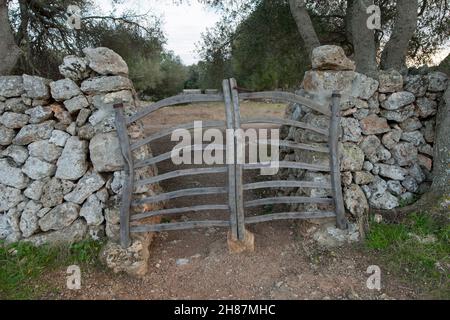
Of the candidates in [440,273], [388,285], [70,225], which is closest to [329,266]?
[388,285]

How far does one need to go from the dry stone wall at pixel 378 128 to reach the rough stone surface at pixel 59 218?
121 inches

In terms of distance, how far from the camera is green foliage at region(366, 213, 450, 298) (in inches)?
137

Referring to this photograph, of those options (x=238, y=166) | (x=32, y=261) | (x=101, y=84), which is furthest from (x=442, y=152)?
(x=32, y=261)

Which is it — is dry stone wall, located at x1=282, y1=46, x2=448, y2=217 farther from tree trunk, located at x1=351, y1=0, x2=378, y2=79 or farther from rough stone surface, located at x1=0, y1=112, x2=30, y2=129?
rough stone surface, located at x1=0, y1=112, x2=30, y2=129

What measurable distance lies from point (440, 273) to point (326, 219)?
1318 mm

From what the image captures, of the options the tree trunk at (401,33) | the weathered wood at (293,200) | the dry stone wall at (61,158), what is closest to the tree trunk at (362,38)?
the tree trunk at (401,33)

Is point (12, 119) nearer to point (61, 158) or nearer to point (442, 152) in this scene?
point (61, 158)

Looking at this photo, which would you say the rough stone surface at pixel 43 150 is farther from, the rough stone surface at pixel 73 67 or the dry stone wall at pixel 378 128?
the dry stone wall at pixel 378 128

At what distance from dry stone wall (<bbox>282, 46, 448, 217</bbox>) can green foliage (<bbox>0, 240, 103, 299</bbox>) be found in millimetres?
2899

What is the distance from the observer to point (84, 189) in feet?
13.1

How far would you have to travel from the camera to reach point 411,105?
178 inches

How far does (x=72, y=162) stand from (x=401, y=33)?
5.31 m

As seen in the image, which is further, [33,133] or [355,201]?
[355,201]

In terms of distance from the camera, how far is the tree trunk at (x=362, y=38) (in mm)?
5047
